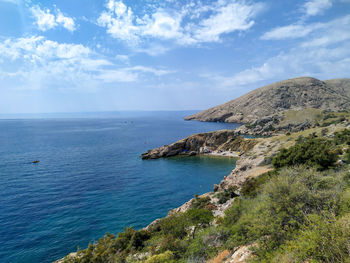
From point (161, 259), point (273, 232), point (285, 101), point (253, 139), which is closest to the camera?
point (273, 232)

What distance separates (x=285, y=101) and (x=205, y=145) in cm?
13952

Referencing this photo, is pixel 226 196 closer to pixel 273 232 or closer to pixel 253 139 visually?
pixel 273 232

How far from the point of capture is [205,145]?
66.8m

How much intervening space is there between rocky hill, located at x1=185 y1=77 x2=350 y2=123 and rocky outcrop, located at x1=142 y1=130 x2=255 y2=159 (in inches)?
3768

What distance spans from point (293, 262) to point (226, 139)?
6251 centimetres

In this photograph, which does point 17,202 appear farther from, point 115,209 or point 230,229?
point 230,229

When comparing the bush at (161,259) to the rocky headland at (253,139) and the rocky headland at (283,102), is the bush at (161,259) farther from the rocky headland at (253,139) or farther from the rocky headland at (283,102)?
the rocky headland at (283,102)

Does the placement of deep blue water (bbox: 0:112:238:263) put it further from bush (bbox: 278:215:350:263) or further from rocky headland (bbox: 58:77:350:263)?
bush (bbox: 278:215:350:263)

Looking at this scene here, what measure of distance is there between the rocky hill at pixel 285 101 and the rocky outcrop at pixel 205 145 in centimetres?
9571

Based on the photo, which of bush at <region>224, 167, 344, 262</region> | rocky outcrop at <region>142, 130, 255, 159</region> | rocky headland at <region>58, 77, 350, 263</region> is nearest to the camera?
bush at <region>224, 167, 344, 262</region>

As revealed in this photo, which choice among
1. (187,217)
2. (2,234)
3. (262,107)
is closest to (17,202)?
(2,234)

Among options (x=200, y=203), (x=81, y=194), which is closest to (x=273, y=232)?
(x=200, y=203)

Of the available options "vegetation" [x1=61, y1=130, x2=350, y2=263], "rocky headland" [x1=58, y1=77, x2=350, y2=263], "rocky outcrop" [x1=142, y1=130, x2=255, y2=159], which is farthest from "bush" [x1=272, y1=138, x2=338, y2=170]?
"rocky outcrop" [x1=142, y1=130, x2=255, y2=159]

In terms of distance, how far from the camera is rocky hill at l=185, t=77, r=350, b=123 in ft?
518
